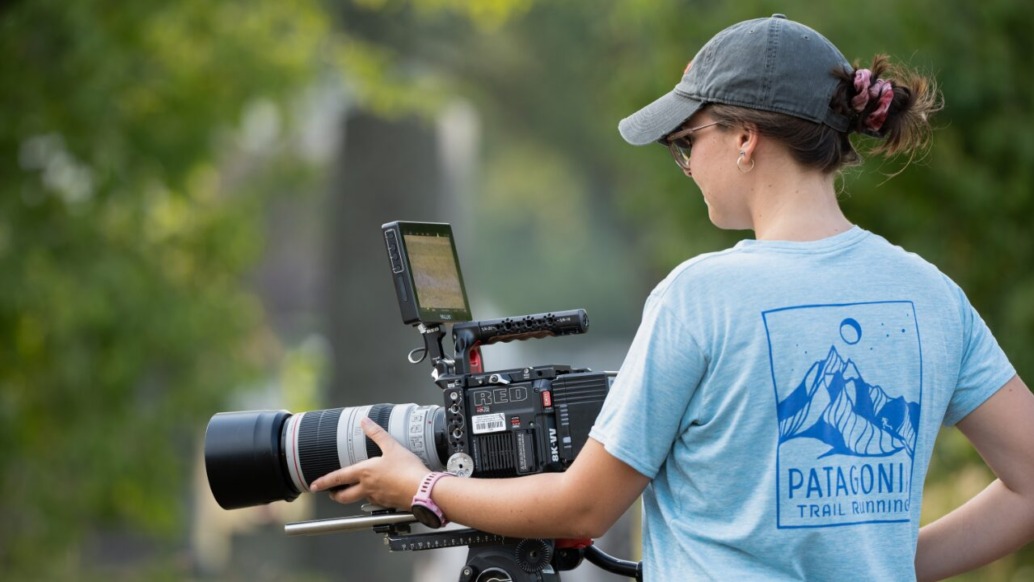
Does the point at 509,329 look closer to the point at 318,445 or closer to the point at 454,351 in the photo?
the point at 454,351

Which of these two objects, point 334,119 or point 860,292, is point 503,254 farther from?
point 860,292

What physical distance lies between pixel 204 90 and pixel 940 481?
15.3 ft

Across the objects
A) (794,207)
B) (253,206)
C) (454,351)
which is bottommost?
(454,351)

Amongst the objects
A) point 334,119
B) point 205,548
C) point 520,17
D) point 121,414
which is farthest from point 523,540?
point 520,17

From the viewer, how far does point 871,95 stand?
2385 millimetres

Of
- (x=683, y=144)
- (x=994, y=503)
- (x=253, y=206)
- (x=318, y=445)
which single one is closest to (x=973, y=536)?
(x=994, y=503)

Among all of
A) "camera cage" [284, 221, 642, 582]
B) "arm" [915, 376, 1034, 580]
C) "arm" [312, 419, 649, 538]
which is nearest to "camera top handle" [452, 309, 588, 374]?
"camera cage" [284, 221, 642, 582]

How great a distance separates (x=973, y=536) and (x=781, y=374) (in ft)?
2.28

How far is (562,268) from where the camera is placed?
36375mm

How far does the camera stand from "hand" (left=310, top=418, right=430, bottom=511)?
8.56 feet

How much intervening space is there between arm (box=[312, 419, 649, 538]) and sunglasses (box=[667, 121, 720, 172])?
22.5 inches

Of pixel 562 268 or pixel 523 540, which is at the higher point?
pixel 562 268

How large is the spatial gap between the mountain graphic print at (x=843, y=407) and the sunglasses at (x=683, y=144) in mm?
401

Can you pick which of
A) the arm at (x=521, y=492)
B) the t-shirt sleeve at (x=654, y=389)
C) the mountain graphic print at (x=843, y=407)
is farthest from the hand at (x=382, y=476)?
the mountain graphic print at (x=843, y=407)
